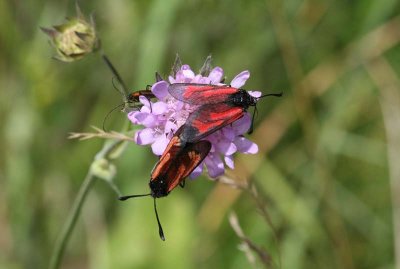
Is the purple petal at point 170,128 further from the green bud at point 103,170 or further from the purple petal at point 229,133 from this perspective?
the green bud at point 103,170

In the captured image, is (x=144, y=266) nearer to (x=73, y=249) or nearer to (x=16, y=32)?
(x=73, y=249)

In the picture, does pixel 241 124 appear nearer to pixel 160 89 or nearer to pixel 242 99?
pixel 242 99

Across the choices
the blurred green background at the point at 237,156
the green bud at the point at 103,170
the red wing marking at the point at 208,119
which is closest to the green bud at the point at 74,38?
the green bud at the point at 103,170

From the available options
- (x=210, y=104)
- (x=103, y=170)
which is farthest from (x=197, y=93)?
(x=103, y=170)

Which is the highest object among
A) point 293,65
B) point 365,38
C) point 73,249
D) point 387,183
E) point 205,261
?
point 365,38

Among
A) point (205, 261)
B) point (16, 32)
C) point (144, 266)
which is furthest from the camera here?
point (16, 32)

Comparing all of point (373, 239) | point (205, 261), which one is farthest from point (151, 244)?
point (373, 239)

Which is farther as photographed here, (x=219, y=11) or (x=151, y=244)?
(x=219, y=11)
